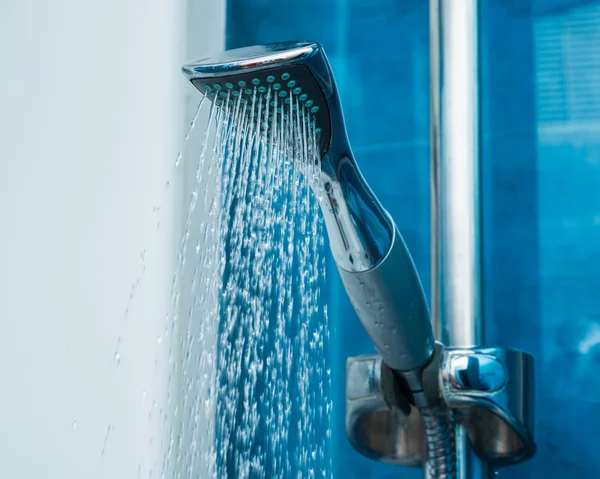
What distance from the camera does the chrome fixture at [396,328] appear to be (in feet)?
1.42

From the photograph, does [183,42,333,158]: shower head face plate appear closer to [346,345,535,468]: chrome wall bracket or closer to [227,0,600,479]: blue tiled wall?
[346,345,535,468]: chrome wall bracket

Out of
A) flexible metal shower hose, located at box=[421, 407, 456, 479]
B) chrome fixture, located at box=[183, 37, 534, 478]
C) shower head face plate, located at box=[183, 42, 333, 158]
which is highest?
shower head face plate, located at box=[183, 42, 333, 158]

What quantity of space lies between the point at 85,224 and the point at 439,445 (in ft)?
1.23

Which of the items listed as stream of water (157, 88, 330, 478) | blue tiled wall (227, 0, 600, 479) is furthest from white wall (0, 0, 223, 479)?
blue tiled wall (227, 0, 600, 479)

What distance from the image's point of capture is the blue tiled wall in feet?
2.17

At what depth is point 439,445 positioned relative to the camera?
55cm

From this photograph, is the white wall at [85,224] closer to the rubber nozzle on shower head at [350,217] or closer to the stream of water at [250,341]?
the stream of water at [250,341]

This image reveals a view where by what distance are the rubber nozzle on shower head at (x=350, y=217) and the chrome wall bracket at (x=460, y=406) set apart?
1.2 inches

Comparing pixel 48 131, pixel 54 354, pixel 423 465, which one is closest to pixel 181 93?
pixel 48 131

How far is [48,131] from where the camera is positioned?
667 millimetres

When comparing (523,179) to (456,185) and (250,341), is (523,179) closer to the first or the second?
(456,185)

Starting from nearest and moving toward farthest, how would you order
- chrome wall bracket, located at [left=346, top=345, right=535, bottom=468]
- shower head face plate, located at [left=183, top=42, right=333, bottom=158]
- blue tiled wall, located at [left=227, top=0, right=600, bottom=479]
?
shower head face plate, located at [left=183, top=42, right=333, bottom=158] < chrome wall bracket, located at [left=346, top=345, right=535, bottom=468] < blue tiled wall, located at [left=227, top=0, right=600, bottom=479]

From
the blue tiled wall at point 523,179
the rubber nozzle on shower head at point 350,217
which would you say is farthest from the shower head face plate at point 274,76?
the blue tiled wall at point 523,179

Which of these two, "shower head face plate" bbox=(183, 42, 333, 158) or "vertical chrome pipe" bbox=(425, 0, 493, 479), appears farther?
"vertical chrome pipe" bbox=(425, 0, 493, 479)
